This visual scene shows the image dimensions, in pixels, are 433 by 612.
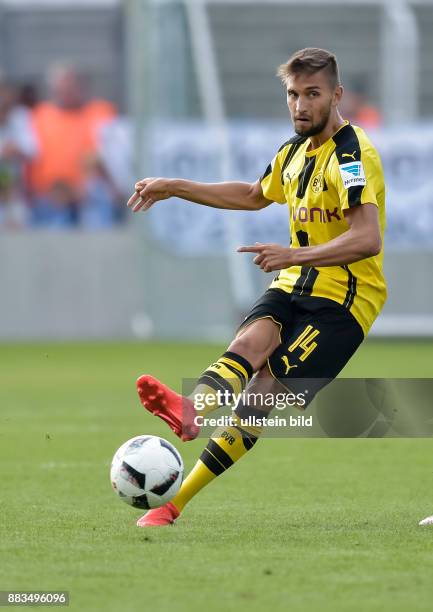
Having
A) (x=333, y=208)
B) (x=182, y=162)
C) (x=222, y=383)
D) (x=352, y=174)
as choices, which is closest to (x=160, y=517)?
(x=222, y=383)

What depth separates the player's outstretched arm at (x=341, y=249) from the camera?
5703mm

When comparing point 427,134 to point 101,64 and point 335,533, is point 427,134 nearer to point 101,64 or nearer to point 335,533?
point 101,64

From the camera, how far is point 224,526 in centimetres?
614

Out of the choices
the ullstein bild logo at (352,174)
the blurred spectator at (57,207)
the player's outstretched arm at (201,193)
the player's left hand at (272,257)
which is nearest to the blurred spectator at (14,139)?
the blurred spectator at (57,207)

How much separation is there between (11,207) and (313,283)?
Answer: 13.3 metres

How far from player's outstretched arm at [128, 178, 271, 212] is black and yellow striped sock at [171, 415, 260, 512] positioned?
115 cm

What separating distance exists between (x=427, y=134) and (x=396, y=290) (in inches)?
87.0

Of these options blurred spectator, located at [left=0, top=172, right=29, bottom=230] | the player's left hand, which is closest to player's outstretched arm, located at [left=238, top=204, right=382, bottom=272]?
the player's left hand

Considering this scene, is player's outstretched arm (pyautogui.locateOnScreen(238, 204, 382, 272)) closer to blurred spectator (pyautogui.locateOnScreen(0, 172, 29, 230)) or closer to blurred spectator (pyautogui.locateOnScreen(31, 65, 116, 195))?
blurred spectator (pyautogui.locateOnScreen(31, 65, 116, 195))

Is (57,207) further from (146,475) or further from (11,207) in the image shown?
Answer: (146,475)

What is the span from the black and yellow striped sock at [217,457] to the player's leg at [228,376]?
0.24 m

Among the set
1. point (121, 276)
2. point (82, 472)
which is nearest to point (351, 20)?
point (121, 276)

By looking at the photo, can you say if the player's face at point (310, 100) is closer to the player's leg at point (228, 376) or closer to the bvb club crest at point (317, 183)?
the bvb club crest at point (317, 183)

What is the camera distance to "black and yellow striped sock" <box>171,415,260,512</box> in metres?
6.19
